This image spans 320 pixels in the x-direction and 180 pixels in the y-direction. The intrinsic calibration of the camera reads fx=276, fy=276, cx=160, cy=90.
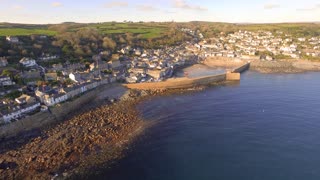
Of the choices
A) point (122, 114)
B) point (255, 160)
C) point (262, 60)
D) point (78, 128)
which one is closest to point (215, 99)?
point (122, 114)

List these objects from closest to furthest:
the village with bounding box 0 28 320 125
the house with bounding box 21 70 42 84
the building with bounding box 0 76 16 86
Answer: the village with bounding box 0 28 320 125 → the building with bounding box 0 76 16 86 → the house with bounding box 21 70 42 84

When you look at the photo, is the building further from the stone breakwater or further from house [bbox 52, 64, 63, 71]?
the stone breakwater

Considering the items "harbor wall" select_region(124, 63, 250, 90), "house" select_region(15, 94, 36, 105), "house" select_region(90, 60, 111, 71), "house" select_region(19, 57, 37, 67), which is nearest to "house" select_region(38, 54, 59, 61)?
"house" select_region(19, 57, 37, 67)

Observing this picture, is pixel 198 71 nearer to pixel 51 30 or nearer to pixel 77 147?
pixel 77 147

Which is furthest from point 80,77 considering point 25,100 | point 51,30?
point 51,30

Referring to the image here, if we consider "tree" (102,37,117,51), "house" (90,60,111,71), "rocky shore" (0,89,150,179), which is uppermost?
"tree" (102,37,117,51)

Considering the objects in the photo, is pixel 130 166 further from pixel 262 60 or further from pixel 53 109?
pixel 262 60
